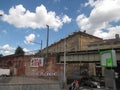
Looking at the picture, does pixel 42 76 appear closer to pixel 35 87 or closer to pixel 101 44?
pixel 101 44

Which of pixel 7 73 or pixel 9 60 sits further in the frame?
pixel 9 60

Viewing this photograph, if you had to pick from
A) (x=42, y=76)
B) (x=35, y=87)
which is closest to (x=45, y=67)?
(x=42, y=76)

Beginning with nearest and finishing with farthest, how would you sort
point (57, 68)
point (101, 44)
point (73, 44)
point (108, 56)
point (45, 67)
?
1. point (108, 56)
2. point (57, 68)
3. point (45, 67)
4. point (101, 44)
5. point (73, 44)

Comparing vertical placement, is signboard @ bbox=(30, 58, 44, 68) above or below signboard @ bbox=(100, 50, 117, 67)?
above

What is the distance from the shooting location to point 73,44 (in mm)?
84812

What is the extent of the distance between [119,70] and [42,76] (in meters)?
24.3

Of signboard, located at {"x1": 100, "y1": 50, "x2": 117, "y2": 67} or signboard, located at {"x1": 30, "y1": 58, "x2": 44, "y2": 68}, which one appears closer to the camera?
signboard, located at {"x1": 100, "y1": 50, "x2": 117, "y2": 67}

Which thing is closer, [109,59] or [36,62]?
[109,59]

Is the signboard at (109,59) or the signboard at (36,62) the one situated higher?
the signboard at (36,62)

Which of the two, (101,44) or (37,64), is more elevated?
(101,44)

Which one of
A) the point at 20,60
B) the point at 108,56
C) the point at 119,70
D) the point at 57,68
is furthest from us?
the point at 20,60

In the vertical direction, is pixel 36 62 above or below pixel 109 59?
above

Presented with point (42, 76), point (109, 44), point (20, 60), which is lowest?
point (42, 76)

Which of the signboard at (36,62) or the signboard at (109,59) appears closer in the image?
the signboard at (109,59)
